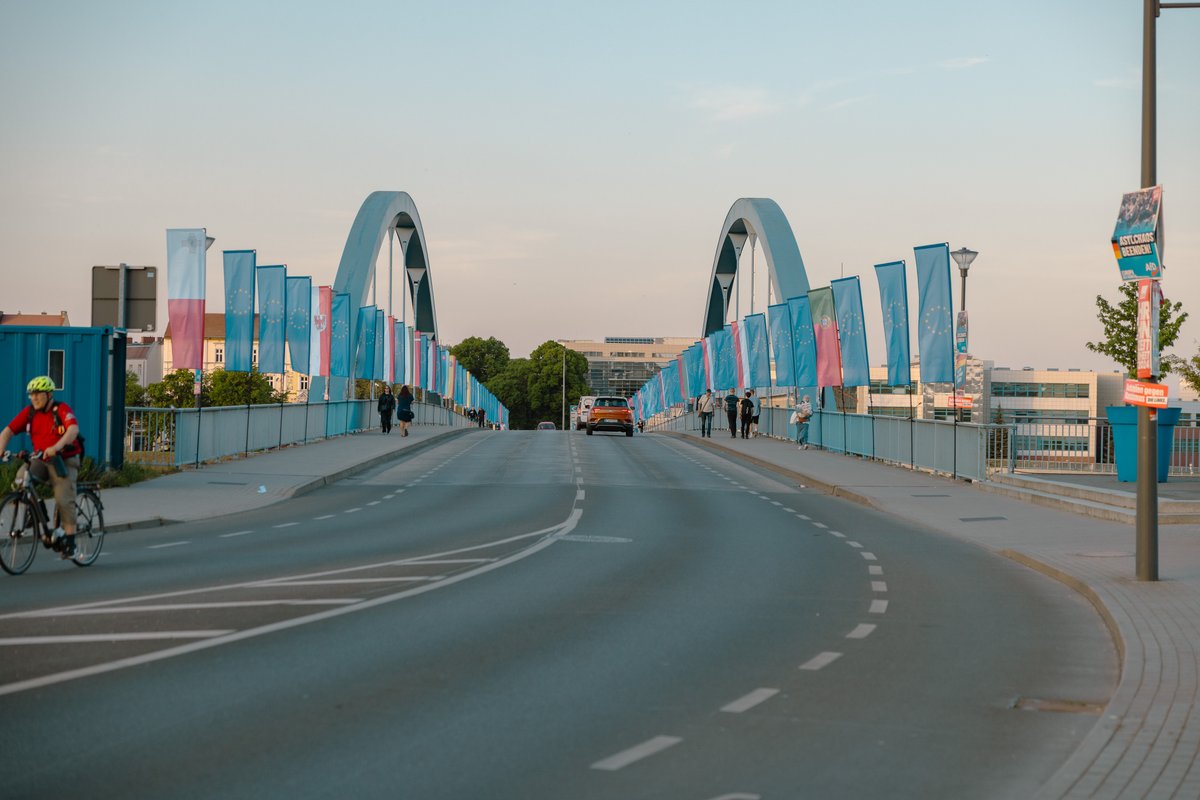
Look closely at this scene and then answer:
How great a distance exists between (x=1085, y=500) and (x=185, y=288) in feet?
56.9

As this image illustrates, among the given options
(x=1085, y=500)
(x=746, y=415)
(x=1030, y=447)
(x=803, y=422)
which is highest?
(x=746, y=415)

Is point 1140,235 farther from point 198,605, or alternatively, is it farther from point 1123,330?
point 1123,330

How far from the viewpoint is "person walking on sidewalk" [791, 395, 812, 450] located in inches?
1729

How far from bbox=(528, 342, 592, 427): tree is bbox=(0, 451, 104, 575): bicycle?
579 feet

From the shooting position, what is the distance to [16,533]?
12.9 meters

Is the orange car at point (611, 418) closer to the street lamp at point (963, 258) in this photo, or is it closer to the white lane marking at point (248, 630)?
the street lamp at point (963, 258)

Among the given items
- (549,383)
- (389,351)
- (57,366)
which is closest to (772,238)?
(389,351)

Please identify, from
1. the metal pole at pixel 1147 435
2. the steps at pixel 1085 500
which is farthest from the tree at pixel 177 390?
the metal pole at pixel 1147 435

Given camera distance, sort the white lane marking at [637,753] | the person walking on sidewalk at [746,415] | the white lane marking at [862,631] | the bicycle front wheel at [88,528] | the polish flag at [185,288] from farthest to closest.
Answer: the person walking on sidewalk at [746,415], the polish flag at [185,288], the bicycle front wheel at [88,528], the white lane marking at [862,631], the white lane marking at [637,753]

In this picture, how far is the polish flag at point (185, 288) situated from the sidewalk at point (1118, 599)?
43.3ft

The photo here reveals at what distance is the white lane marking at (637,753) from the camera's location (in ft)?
20.5

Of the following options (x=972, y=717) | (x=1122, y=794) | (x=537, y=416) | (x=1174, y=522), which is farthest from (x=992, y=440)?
(x=537, y=416)

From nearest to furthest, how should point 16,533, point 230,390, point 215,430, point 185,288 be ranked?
point 16,533 < point 185,288 < point 215,430 < point 230,390

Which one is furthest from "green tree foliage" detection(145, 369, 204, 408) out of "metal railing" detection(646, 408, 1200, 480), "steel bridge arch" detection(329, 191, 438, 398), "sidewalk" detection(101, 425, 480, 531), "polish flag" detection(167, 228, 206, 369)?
"metal railing" detection(646, 408, 1200, 480)
